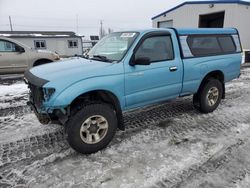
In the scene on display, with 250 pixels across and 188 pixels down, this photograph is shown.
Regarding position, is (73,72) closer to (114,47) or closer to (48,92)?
(48,92)

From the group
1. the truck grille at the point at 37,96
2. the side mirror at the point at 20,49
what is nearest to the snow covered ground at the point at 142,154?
the truck grille at the point at 37,96

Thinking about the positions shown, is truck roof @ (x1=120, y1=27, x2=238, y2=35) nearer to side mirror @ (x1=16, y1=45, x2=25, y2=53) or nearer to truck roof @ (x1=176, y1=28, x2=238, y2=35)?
truck roof @ (x1=176, y1=28, x2=238, y2=35)

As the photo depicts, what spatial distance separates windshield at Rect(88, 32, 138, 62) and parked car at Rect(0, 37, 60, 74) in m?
5.74

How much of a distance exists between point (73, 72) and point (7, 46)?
7205mm

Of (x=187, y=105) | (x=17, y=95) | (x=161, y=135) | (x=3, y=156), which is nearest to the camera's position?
(x=3, y=156)

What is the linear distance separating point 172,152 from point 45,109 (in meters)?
2.02

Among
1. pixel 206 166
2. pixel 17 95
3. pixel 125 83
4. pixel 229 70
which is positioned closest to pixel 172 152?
pixel 206 166

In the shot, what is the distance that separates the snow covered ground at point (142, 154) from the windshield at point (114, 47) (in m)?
1.44

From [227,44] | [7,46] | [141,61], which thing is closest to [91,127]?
[141,61]

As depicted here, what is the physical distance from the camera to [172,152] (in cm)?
339

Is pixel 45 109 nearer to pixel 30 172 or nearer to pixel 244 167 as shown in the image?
pixel 30 172

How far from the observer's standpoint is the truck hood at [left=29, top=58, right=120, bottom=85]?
3076mm

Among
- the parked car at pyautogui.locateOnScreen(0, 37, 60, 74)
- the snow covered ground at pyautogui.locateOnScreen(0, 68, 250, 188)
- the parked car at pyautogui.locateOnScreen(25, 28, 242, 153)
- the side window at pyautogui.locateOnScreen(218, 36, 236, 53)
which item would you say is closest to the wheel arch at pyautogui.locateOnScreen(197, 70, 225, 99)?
the parked car at pyautogui.locateOnScreen(25, 28, 242, 153)

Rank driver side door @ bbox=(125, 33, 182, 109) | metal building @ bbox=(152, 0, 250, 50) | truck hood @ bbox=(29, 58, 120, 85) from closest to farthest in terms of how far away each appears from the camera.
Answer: truck hood @ bbox=(29, 58, 120, 85) < driver side door @ bbox=(125, 33, 182, 109) < metal building @ bbox=(152, 0, 250, 50)
